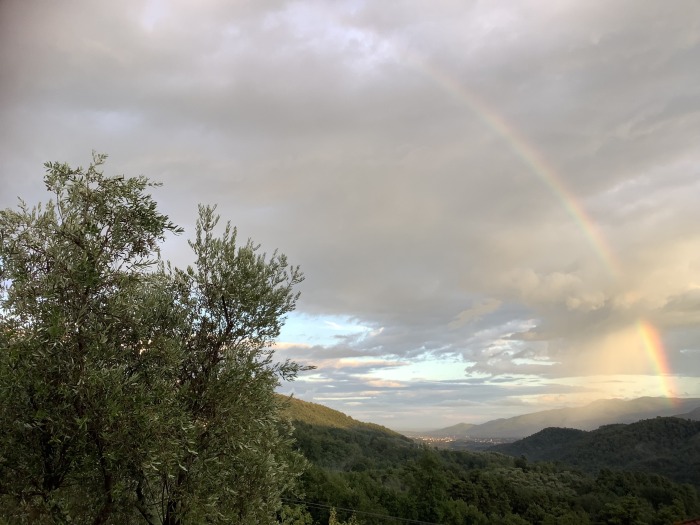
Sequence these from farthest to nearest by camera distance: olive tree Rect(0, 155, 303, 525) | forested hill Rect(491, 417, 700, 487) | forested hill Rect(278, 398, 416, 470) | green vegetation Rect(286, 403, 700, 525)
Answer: forested hill Rect(491, 417, 700, 487), forested hill Rect(278, 398, 416, 470), green vegetation Rect(286, 403, 700, 525), olive tree Rect(0, 155, 303, 525)

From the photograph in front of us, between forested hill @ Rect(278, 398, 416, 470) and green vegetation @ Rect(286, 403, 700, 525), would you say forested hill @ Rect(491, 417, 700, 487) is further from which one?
forested hill @ Rect(278, 398, 416, 470)

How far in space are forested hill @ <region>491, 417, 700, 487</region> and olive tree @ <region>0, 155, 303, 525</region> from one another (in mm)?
127284

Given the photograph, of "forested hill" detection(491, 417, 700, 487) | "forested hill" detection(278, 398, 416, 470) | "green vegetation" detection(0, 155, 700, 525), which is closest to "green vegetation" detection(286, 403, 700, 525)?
"forested hill" detection(278, 398, 416, 470)

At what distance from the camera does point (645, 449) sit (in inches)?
5453

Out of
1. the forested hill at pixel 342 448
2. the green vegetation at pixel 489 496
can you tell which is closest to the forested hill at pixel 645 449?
the green vegetation at pixel 489 496

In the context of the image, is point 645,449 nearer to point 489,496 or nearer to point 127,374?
point 489,496

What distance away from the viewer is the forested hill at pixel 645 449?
Result: 118 meters

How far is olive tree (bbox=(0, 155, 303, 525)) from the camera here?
31.0 ft

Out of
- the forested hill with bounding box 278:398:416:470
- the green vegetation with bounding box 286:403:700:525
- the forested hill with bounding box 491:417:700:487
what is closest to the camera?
the green vegetation with bounding box 286:403:700:525

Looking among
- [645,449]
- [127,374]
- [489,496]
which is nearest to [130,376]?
[127,374]

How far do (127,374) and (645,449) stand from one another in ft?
550

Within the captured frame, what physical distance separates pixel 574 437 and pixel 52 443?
213m

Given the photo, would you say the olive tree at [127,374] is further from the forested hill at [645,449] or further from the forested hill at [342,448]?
the forested hill at [645,449]

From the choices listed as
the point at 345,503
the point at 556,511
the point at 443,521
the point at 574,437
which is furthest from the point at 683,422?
the point at 345,503
